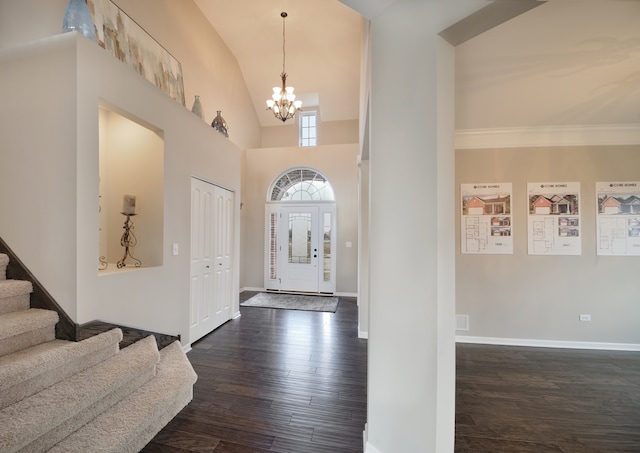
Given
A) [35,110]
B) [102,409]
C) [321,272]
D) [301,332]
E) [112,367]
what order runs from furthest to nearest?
Answer: [321,272], [301,332], [35,110], [112,367], [102,409]

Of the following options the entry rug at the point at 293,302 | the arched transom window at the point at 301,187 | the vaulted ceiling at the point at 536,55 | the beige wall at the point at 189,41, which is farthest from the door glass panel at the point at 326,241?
the vaulted ceiling at the point at 536,55

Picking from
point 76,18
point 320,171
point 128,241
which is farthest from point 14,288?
point 320,171

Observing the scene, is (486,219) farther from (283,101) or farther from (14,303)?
(14,303)

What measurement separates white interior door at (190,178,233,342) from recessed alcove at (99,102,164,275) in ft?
1.76

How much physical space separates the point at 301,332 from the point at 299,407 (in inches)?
60.5

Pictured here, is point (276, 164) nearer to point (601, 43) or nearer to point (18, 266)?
point (18, 266)

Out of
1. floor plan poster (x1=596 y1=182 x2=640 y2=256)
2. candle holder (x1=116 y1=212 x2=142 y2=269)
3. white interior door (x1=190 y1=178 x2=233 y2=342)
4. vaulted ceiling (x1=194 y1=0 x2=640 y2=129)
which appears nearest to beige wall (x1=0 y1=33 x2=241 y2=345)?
candle holder (x1=116 y1=212 x2=142 y2=269)

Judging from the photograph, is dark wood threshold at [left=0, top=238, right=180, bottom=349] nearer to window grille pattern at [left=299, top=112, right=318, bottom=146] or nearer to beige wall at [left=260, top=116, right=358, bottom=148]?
beige wall at [left=260, top=116, right=358, bottom=148]

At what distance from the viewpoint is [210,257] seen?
353 cm

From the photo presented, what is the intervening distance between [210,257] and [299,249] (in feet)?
8.66

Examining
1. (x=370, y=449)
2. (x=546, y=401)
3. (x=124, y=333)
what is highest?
(x=124, y=333)

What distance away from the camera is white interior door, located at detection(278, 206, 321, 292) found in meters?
5.81

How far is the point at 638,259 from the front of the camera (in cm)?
301

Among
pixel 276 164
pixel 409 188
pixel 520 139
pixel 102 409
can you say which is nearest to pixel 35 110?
pixel 102 409
